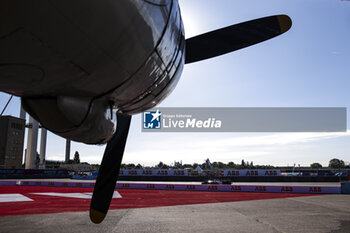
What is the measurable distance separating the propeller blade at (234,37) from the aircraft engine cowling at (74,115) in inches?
88.0

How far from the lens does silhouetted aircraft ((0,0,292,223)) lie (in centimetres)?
113

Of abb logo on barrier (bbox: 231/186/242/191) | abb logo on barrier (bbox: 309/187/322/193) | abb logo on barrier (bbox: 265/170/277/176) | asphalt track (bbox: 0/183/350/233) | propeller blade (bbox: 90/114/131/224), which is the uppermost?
propeller blade (bbox: 90/114/131/224)

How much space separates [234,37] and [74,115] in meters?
2.89

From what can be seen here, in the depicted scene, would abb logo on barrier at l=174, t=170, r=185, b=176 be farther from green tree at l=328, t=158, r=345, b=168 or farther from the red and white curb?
green tree at l=328, t=158, r=345, b=168

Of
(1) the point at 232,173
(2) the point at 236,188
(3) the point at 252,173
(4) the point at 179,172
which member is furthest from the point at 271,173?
(2) the point at 236,188

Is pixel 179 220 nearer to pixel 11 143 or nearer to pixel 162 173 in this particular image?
pixel 162 173

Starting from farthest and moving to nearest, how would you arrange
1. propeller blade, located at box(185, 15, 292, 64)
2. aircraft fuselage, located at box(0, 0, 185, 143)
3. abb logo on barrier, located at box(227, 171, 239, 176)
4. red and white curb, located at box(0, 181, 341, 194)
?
abb logo on barrier, located at box(227, 171, 239, 176), red and white curb, located at box(0, 181, 341, 194), propeller blade, located at box(185, 15, 292, 64), aircraft fuselage, located at box(0, 0, 185, 143)

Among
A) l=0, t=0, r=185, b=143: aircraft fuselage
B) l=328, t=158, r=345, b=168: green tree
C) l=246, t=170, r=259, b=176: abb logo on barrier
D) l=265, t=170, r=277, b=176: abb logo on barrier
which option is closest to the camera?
l=0, t=0, r=185, b=143: aircraft fuselage

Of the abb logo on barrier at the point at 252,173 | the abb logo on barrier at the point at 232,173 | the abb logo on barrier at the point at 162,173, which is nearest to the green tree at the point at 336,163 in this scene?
the abb logo on barrier at the point at 252,173

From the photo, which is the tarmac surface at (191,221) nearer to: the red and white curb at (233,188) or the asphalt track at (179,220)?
the asphalt track at (179,220)

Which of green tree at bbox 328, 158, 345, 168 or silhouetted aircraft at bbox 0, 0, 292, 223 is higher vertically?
silhouetted aircraft at bbox 0, 0, 292, 223

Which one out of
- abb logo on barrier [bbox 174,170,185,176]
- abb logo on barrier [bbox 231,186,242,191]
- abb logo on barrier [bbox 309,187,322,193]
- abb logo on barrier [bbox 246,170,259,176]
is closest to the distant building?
abb logo on barrier [bbox 174,170,185,176]

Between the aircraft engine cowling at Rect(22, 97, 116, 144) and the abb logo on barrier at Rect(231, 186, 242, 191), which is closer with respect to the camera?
the aircraft engine cowling at Rect(22, 97, 116, 144)

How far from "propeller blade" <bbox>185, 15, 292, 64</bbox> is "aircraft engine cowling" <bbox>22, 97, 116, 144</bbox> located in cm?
223
